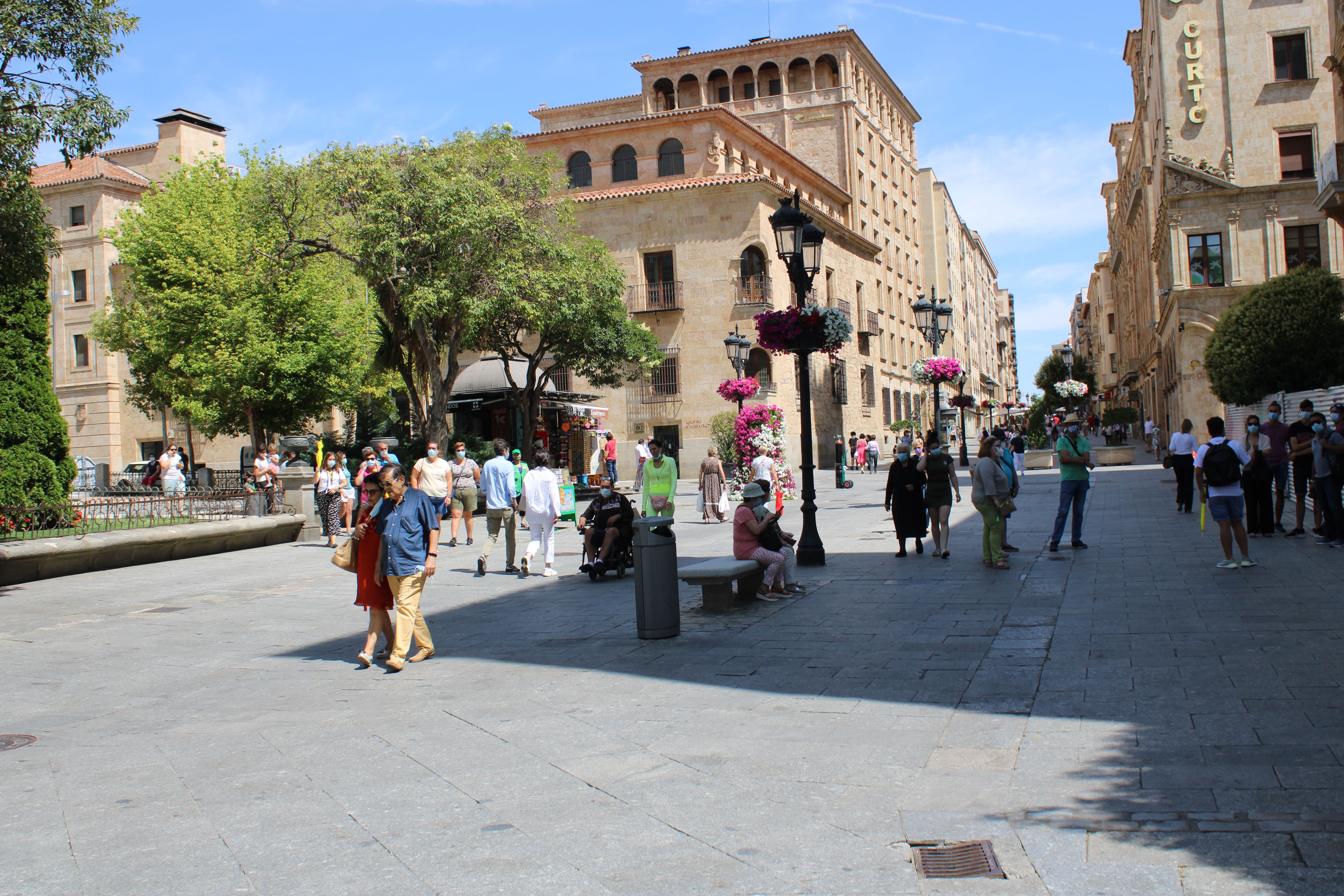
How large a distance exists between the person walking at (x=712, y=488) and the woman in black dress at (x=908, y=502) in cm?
728

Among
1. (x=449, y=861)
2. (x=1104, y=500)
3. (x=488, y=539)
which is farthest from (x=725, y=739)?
(x=1104, y=500)

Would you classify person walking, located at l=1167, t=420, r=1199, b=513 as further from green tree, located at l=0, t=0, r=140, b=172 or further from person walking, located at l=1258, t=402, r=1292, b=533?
green tree, located at l=0, t=0, r=140, b=172

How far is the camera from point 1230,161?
36438mm

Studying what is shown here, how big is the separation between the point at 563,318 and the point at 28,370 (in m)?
14.1

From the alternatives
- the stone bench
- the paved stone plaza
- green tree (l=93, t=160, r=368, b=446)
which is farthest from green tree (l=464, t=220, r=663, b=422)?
the paved stone plaza

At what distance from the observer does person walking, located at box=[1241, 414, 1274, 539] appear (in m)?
13.3

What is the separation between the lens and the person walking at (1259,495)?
13.3 m

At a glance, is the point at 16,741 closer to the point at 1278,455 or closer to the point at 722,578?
the point at 722,578

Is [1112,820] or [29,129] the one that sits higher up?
[29,129]

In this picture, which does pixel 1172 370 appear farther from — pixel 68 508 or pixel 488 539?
pixel 68 508

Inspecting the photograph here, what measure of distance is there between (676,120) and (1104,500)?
2483 centimetres

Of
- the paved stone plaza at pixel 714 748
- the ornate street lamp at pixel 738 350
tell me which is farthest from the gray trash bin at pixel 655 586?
the ornate street lamp at pixel 738 350

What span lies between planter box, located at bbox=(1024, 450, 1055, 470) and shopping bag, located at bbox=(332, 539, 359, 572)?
93.8ft

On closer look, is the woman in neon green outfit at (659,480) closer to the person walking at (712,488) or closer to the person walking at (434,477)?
the person walking at (434,477)
